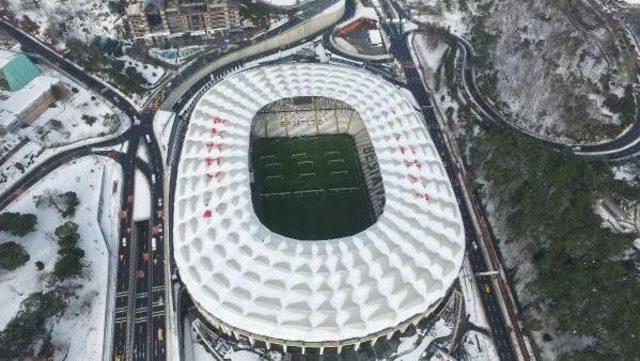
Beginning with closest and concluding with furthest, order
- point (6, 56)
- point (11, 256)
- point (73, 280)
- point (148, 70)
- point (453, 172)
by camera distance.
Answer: point (11, 256) < point (73, 280) < point (453, 172) < point (6, 56) < point (148, 70)

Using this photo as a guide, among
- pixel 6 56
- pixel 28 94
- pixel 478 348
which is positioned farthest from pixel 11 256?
pixel 478 348

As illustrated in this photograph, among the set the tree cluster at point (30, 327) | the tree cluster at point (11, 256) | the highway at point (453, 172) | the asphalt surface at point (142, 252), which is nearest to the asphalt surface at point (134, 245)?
the asphalt surface at point (142, 252)

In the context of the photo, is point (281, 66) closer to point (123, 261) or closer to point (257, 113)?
point (257, 113)

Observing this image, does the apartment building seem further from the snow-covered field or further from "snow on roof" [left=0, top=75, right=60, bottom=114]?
the snow-covered field

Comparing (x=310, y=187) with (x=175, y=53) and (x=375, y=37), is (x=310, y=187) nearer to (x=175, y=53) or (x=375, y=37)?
(x=175, y=53)

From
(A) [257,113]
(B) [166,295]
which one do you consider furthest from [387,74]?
(B) [166,295]
